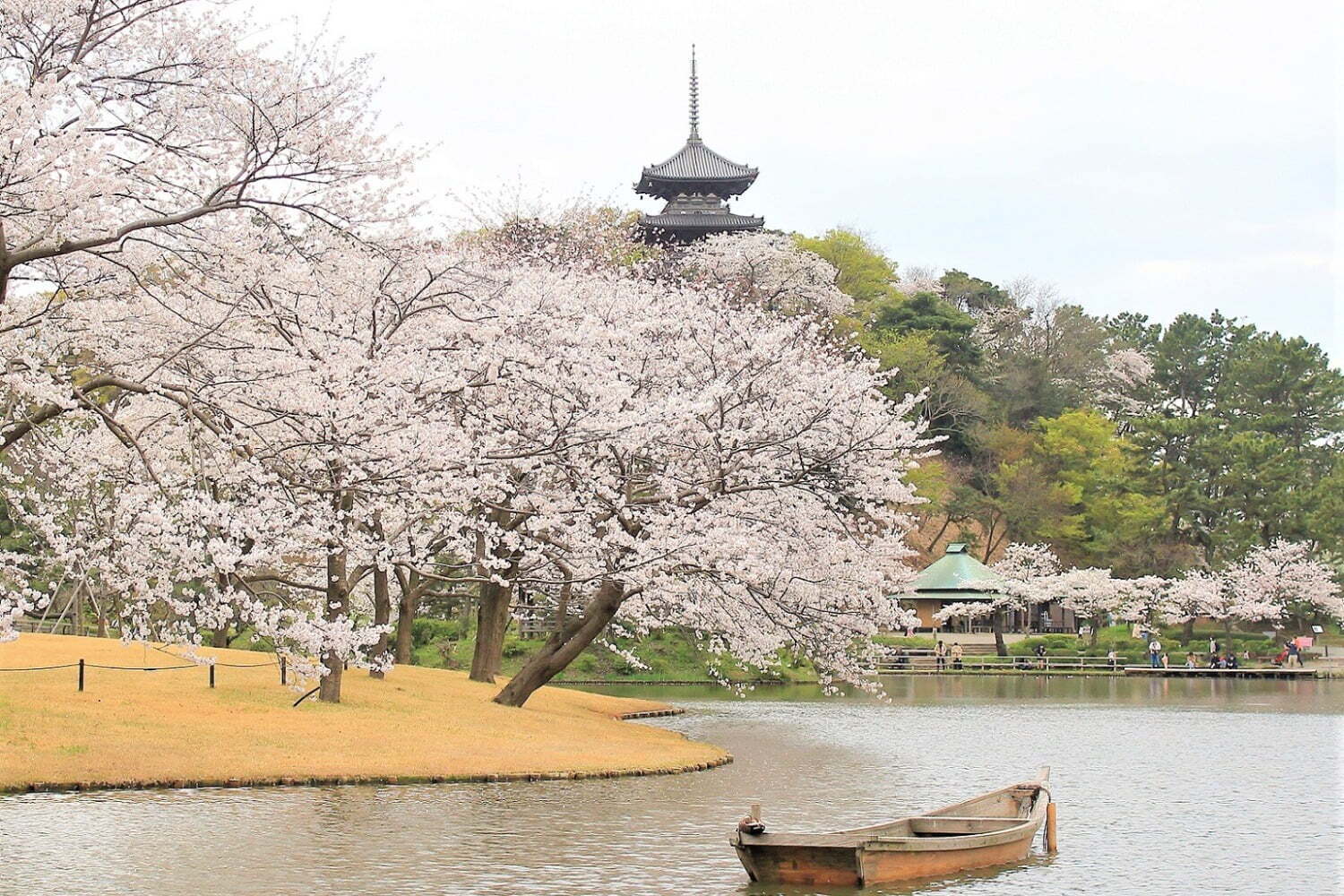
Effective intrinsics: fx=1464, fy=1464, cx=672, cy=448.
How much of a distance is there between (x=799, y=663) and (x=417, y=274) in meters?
27.8

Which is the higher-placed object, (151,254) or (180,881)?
(151,254)

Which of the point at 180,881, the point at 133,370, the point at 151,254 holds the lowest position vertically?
the point at 180,881

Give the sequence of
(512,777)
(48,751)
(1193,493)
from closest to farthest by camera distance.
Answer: (48,751) < (512,777) < (1193,493)

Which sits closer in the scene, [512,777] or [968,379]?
[512,777]

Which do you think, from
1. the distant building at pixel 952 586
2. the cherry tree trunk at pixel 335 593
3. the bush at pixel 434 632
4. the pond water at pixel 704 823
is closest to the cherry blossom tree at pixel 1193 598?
the distant building at pixel 952 586


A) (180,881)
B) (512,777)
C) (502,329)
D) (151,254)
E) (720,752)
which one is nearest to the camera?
(180,881)

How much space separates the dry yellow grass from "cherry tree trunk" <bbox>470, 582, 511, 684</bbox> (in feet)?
8.32

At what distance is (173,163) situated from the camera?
15609 millimetres

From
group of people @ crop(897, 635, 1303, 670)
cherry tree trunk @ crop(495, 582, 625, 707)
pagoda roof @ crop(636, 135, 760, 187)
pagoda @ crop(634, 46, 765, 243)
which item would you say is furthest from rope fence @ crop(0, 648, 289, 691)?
pagoda roof @ crop(636, 135, 760, 187)

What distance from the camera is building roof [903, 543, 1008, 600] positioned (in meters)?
58.8

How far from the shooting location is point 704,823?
54.7 feet

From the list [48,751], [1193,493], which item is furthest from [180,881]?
[1193,493]

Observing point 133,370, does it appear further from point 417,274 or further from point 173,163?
point 417,274

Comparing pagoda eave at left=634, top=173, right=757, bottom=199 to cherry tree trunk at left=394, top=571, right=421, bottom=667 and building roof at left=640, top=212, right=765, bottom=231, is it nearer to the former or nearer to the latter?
building roof at left=640, top=212, right=765, bottom=231
